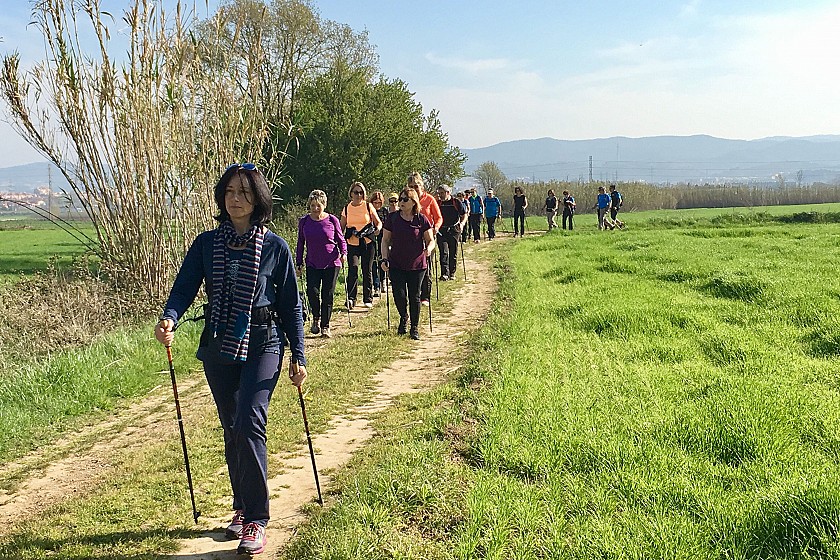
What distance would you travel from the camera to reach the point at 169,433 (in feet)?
21.2

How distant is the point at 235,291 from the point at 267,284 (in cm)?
21

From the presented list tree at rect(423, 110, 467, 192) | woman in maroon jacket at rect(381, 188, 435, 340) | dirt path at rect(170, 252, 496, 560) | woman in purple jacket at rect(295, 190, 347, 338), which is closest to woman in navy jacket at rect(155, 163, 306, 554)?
dirt path at rect(170, 252, 496, 560)

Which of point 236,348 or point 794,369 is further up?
point 236,348

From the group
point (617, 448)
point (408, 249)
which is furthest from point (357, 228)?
point (617, 448)

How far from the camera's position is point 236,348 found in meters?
4.11

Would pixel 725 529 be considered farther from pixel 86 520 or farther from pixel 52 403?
pixel 52 403

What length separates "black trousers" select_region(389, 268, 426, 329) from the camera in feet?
33.1

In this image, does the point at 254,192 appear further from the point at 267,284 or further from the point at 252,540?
the point at 252,540

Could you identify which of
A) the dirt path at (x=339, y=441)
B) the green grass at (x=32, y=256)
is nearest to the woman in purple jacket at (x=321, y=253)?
the dirt path at (x=339, y=441)

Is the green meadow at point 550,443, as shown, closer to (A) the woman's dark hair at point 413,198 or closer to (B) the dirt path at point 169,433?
(B) the dirt path at point 169,433

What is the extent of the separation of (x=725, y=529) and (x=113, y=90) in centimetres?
1051

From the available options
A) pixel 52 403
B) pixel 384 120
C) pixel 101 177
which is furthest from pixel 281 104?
pixel 384 120

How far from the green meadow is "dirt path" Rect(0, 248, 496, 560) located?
14 centimetres

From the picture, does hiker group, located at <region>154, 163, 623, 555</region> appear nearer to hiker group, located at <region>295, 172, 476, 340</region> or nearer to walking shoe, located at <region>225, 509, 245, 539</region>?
walking shoe, located at <region>225, 509, 245, 539</region>
